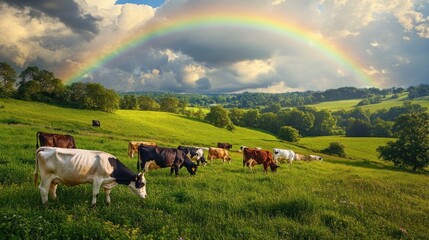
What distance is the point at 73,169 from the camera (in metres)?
8.06

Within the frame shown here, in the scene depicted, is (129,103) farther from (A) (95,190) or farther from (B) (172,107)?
(A) (95,190)

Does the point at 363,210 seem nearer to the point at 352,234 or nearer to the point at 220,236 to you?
the point at 352,234

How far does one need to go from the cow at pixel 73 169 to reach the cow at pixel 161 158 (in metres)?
5.64

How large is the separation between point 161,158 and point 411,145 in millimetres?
51259

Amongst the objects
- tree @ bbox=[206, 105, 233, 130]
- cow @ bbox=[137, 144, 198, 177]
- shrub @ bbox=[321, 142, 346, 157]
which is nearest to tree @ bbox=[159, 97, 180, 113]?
tree @ bbox=[206, 105, 233, 130]

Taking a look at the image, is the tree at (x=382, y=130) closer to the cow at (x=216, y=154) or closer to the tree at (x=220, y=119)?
the tree at (x=220, y=119)

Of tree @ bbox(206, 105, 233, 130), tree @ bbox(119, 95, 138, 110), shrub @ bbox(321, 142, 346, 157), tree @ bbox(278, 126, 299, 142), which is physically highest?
tree @ bbox(119, 95, 138, 110)

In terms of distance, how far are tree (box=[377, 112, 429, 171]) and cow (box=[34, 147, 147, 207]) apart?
2142 inches

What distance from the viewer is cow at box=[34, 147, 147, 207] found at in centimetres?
800

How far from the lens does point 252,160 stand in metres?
20.3

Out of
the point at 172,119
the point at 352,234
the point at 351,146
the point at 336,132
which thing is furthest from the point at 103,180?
the point at 336,132

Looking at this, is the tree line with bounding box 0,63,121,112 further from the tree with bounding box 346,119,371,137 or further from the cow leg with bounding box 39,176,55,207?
the tree with bounding box 346,119,371,137

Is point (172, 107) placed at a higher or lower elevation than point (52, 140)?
higher

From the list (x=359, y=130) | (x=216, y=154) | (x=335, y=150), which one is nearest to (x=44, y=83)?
(x=216, y=154)
